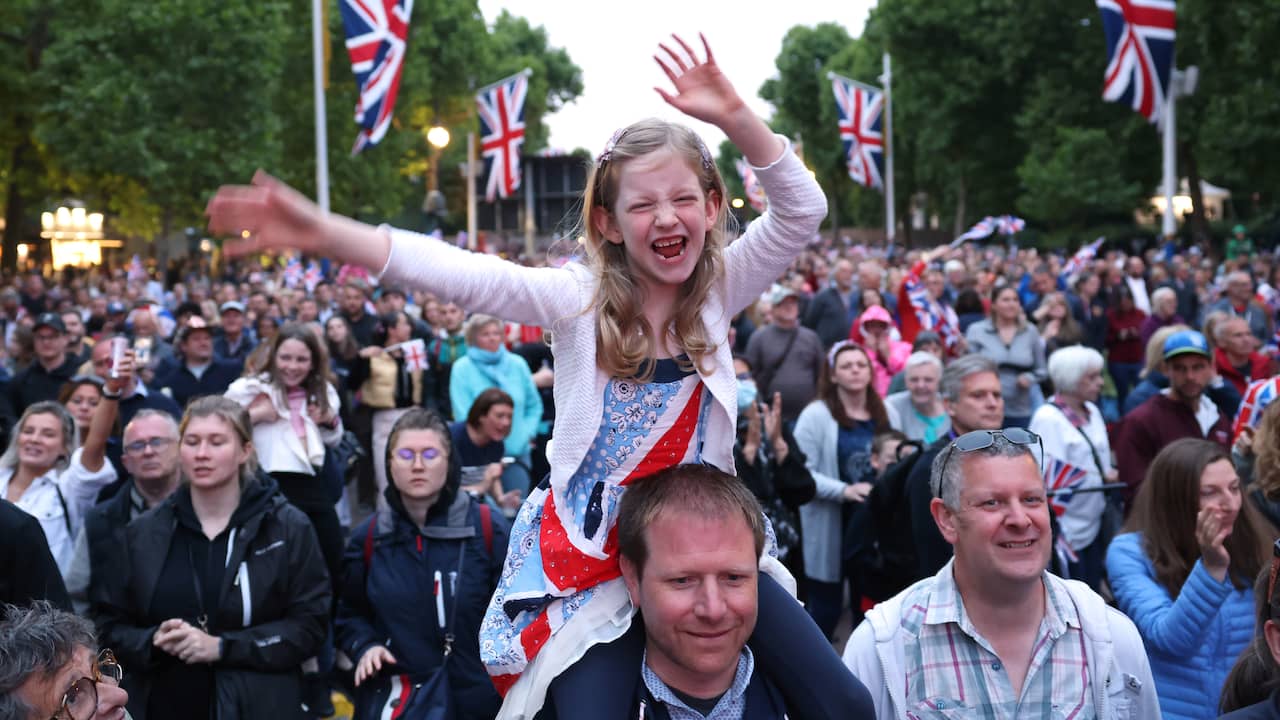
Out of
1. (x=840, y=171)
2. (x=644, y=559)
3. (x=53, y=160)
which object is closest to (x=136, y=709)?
(x=644, y=559)

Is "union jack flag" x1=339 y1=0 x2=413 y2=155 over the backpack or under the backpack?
over

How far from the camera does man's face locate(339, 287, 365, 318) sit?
13.8 metres

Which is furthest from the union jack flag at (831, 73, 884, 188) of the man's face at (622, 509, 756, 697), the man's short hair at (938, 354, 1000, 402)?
the man's face at (622, 509, 756, 697)

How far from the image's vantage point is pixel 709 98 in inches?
120

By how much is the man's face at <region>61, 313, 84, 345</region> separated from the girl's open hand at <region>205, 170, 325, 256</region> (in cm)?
939

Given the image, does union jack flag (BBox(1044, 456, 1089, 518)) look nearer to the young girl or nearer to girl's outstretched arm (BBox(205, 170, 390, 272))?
the young girl

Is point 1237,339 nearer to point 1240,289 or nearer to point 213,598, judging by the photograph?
point 1240,289

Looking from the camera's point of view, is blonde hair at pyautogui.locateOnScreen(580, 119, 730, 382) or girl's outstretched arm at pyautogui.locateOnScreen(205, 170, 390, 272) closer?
girl's outstretched arm at pyautogui.locateOnScreen(205, 170, 390, 272)

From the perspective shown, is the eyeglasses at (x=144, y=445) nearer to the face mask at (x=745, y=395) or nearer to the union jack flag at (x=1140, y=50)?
the face mask at (x=745, y=395)

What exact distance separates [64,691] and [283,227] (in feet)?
4.80

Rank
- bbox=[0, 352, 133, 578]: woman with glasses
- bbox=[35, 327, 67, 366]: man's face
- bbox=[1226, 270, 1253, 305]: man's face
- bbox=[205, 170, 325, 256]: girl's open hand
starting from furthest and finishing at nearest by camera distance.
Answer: bbox=[1226, 270, 1253, 305]: man's face → bbox=[35, 327, 67, 366]: man's face → bbox=[0, 352, 133, 578]: woman with glasses → bbox=[205, 170, 325, 256]: girl's open hand

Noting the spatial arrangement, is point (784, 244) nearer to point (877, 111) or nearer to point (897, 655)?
point (897, 655)

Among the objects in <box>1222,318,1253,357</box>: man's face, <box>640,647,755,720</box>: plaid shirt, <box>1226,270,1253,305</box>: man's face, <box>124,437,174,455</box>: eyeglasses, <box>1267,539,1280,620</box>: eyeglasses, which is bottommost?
<box>640,647,755,720</box>: plaid shirt

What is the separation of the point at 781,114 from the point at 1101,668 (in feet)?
274
